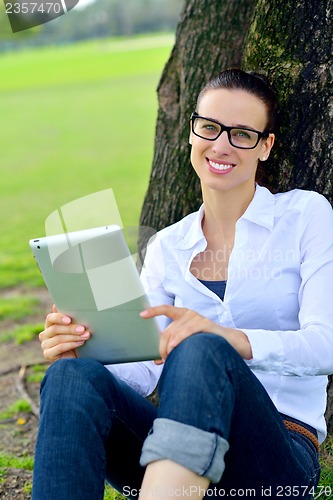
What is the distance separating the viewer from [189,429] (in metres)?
1.86

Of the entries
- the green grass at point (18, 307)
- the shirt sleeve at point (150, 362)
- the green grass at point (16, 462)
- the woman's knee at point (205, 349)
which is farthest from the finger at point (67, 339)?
the green grass at point (18, 307)

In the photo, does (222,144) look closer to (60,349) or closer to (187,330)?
(187,330)

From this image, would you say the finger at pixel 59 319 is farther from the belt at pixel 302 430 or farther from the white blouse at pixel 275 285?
the belt at pixel 302 430

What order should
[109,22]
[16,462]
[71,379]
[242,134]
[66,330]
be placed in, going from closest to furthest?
1. [71,379]
2. [66,330]
3. [242,134]
4. [16,462]
5. [109,22]

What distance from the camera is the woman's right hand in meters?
2.24

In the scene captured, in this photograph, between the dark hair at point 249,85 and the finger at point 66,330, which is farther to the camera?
the dark hair at point 249,85

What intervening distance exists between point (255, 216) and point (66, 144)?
1615cm

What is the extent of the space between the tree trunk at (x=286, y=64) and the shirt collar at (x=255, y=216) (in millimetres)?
288

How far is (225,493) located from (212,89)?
135 centimetres

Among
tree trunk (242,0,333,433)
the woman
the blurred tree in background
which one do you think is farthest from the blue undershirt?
the blurred tree in background

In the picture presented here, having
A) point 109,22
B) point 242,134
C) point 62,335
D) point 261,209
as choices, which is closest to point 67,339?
point 62,335

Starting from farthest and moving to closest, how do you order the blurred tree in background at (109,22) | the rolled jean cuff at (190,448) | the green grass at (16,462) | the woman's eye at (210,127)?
the blurred tree in background at (109,22) → the green grass at (16,462) → the woman's eye at (210,127) → the rolled jean cuff at (190,448)

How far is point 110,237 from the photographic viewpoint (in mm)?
2049

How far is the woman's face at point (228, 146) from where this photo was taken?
98.3 inches
